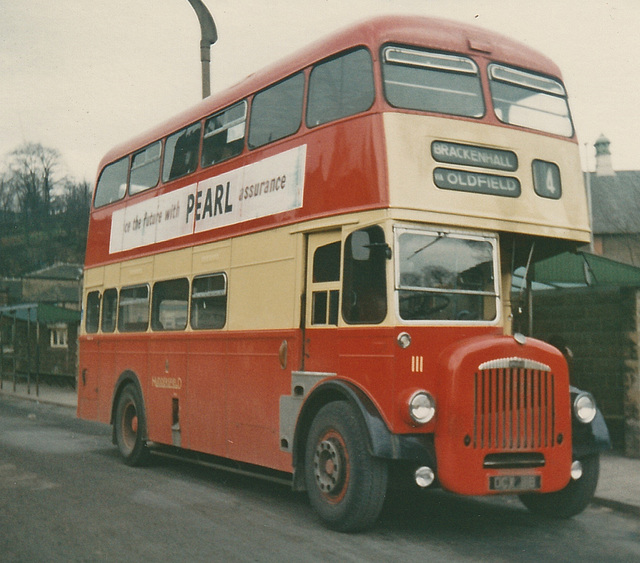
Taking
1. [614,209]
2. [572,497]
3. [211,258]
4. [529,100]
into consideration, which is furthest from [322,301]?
[614,209]

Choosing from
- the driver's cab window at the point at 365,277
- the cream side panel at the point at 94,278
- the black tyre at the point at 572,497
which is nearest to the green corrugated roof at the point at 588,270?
the black tyre at the point at 572,497

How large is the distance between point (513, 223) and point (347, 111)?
70.3 inches

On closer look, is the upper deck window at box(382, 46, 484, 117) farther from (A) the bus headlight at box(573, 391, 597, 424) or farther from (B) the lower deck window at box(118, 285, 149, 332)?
(B) the lower deck window at box(118, 285, 149, 332)

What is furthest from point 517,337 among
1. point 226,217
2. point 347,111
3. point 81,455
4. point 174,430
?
point 81,455

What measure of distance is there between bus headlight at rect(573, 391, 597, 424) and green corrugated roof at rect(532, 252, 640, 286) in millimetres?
4104

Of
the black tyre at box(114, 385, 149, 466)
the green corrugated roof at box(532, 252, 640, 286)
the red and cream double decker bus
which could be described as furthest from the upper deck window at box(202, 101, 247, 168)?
the green corrugated roof at box(532, 252, 640, 286)

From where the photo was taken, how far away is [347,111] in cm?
758

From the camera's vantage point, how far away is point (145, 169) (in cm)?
1178

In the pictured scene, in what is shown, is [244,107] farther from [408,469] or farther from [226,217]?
[408,469]

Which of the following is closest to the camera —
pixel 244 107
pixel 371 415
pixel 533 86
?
pixel 371 415

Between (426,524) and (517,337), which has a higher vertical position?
(517,337)

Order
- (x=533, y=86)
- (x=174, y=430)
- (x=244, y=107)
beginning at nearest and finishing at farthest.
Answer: (x=533, y=86) → (x=244, y=107) → (x=174, y=430)

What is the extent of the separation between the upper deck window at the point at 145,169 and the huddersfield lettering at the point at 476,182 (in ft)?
17.2

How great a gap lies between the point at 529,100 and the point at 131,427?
6.94 m
